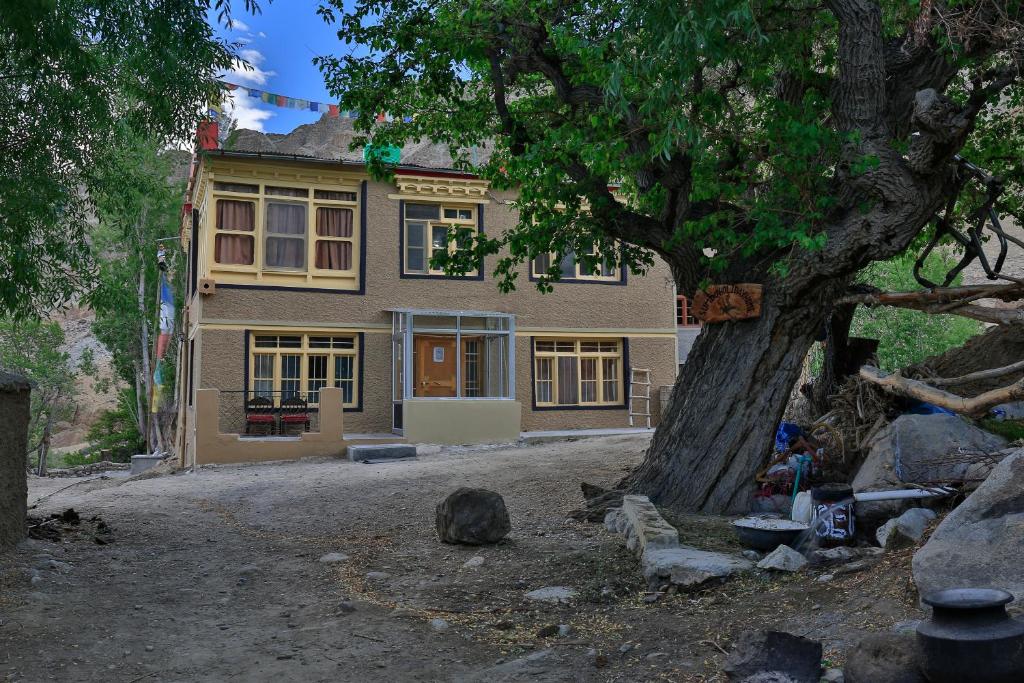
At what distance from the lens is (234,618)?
5785 millimetres

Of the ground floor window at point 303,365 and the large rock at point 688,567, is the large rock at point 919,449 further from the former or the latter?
the ground floor window at point 303,365

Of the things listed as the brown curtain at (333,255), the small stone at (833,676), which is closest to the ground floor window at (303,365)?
the brown curtain at (333,255)

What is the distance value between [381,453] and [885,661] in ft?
44.3

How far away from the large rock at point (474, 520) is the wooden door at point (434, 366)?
12.1 meters

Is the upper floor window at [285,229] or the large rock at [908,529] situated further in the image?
the upper floor window at [285,229]

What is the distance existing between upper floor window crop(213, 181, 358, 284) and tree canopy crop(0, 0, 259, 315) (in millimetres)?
9236

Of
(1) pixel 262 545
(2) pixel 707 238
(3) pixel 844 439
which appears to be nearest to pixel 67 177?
(1) pixel 262 545

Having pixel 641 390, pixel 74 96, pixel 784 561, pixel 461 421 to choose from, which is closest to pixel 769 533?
pixel 784 561

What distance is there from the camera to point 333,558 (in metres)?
7.71

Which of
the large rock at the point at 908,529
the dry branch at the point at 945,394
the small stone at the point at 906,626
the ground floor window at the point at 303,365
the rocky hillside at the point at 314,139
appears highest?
the rocky hillside at the point at 314,139

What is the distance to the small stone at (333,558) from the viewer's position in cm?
765

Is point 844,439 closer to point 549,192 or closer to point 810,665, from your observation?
point 549,192

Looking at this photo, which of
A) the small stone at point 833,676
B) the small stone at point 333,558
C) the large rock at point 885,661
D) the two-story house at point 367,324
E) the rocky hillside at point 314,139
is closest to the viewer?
the large rock at point 885,661

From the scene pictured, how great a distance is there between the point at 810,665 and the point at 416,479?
8.91m
